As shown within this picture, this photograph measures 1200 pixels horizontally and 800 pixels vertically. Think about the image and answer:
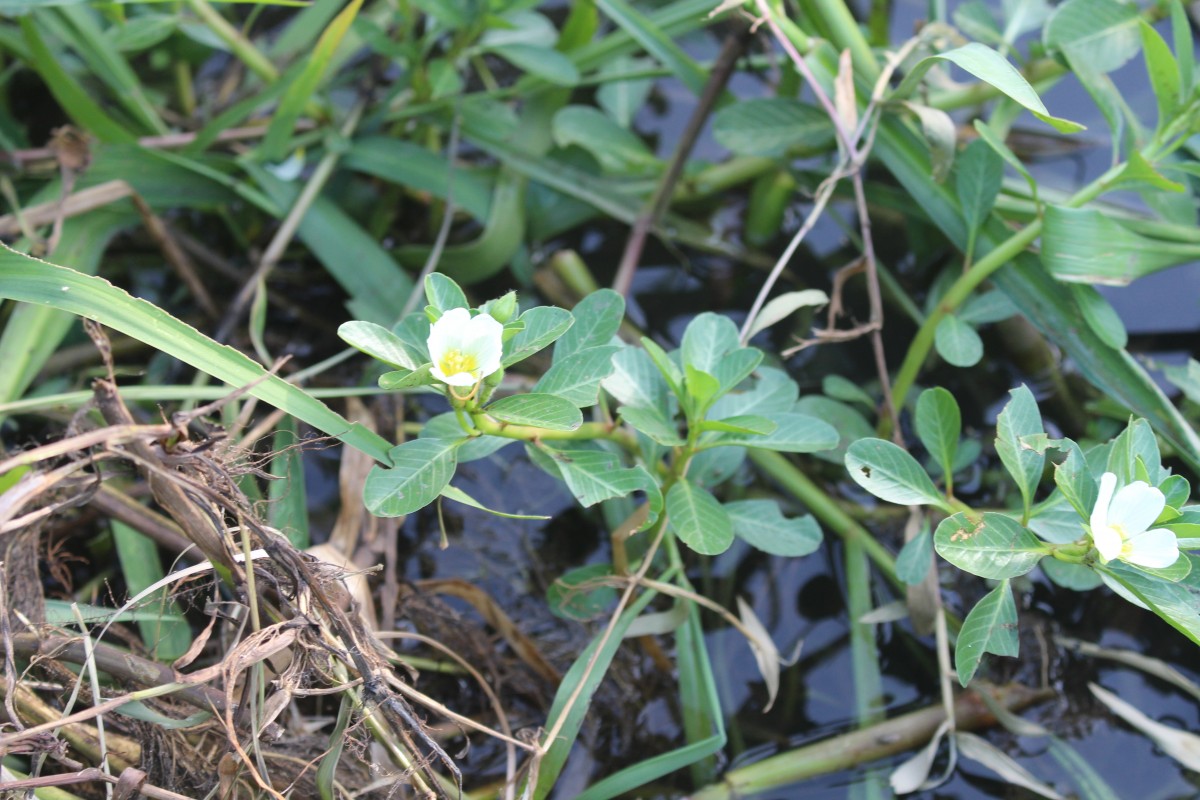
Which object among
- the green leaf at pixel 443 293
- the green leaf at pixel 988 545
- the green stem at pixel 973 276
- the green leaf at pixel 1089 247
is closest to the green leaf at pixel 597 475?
the green leaf at pixel 443 293

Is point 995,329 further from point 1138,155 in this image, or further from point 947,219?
point 1138,155

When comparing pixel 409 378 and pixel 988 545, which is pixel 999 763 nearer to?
pixel 988 545

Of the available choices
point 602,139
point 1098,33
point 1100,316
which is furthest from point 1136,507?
point 602,139

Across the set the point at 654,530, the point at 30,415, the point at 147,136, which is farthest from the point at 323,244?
the point at 654,530

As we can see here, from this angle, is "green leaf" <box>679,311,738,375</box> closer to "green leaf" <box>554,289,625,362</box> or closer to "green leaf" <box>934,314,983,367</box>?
"green leaf" <box>554,289,625,362</box>

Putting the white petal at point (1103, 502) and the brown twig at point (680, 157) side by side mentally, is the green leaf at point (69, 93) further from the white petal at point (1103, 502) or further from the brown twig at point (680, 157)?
the white petal at point (1103, 502)

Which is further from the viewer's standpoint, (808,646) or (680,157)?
(680,157)
